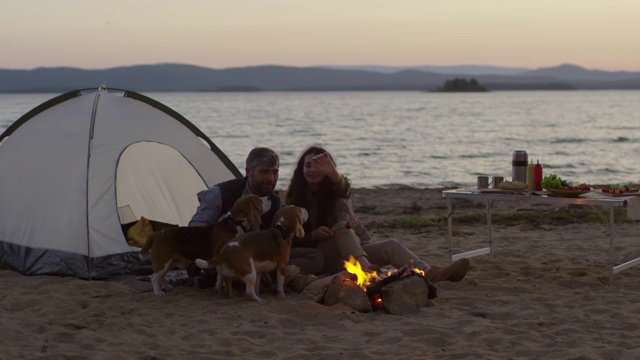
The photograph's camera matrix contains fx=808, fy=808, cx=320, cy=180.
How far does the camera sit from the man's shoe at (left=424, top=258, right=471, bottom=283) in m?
6.72

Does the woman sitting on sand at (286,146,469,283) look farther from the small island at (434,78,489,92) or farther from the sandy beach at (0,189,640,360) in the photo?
the small island at (434,78,489,92)

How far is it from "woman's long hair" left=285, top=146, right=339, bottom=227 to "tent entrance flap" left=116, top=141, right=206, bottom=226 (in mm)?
2240

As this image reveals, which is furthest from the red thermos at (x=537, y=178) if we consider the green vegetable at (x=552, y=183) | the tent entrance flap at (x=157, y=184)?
the tent entrance flap at (x=157, y=184)

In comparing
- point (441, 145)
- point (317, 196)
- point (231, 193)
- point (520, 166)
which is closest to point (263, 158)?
point (231, 193)

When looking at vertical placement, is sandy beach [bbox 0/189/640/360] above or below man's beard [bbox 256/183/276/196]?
below

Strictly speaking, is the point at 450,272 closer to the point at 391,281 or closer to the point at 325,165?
the point at 391,281

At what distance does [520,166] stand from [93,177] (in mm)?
4027

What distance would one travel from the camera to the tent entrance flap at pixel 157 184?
8828 mm

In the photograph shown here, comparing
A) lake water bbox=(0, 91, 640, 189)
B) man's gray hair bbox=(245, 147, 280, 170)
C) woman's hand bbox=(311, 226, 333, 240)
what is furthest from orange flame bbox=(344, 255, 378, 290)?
lake water bbox=(0, 91, 640, 189)

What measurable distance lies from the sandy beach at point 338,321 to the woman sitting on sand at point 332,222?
1.13ft

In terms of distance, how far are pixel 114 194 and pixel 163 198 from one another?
128 cm

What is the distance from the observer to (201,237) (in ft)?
21.1

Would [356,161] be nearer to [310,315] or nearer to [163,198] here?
[163,198]

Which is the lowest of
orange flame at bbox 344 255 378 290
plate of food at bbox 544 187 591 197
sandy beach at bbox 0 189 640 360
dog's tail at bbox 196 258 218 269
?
sandy beach at bbox 0 189 640 360
